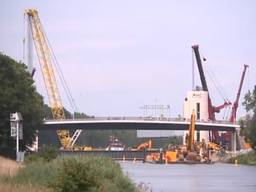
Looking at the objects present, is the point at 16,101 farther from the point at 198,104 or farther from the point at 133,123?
the point at 198,104

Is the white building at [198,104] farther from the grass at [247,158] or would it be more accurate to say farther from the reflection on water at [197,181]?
the reflection on water at [197,181]

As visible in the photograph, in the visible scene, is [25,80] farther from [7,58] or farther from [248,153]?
[248,153]

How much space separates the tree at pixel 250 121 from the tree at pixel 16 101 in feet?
178

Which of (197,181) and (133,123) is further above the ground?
(133,123)

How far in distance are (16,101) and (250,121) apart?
66379 mm

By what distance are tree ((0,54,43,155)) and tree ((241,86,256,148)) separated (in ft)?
178

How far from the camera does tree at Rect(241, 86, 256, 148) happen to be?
13245 centimetres

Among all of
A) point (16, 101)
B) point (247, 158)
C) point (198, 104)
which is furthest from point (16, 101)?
point (198, 104)

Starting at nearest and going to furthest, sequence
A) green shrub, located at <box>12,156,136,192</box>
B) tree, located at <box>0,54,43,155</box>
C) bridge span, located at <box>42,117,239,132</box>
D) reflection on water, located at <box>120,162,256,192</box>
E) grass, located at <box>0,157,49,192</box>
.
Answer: grass, located at <box>0,157,49,192</box> < green shrub, located at <box>12,156,136,192</box> < reflection on water, located at <box>120,162,256,192</box> < tree, located at <box>0,54,43,155</box> < bridge span, located at <box>42,117,239,132</box>

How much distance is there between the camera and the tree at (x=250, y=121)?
132450mm

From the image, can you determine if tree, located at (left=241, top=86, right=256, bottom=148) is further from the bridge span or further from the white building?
the white building

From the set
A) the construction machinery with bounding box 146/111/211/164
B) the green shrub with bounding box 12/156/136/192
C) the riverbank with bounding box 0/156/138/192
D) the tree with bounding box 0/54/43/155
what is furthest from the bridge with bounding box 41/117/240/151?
the green shrub with bounding box 12/156/136/192

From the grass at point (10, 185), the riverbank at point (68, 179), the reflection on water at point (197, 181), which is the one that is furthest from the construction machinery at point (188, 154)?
the riverbank at point (68, 179)

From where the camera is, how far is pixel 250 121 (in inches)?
5394
